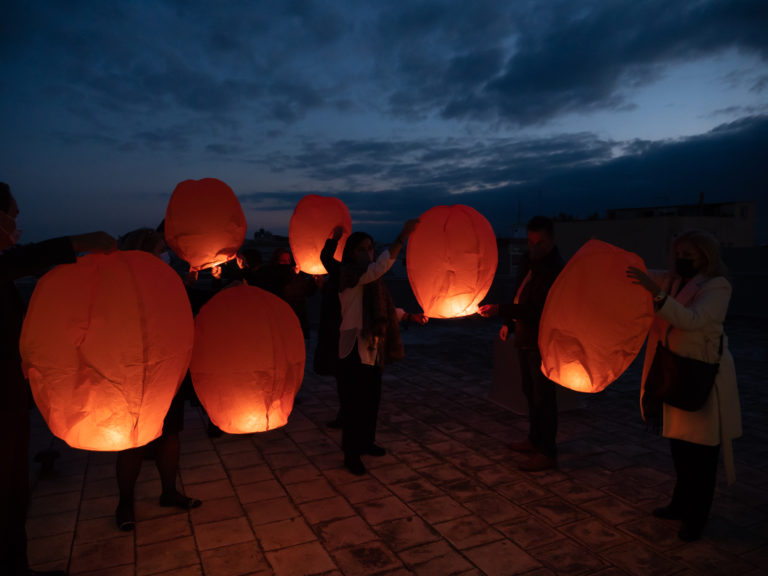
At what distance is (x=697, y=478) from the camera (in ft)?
8.93

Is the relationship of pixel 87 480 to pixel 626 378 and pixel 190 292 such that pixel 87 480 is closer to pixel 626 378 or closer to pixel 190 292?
pixel 190 292

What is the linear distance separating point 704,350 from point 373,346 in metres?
2.05

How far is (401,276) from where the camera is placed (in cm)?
1172

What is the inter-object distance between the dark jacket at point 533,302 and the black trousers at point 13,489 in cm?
290

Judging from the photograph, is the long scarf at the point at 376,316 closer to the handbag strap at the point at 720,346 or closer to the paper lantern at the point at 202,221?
the paper lantern at the point at 202,221

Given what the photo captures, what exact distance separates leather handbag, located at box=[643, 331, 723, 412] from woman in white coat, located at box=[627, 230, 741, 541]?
4 cm

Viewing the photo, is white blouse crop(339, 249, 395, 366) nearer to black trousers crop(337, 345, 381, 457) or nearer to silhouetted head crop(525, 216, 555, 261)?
black trousers crop(337, 345, 381, 457)

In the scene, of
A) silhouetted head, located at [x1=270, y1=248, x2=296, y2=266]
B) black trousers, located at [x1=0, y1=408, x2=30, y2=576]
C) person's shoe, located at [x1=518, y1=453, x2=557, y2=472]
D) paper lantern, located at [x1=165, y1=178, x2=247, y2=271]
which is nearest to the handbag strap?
person's shoe, located at [x1=518, y1=453, x2=557, y2=472]

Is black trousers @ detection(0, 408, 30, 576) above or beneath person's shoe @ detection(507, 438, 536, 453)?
above

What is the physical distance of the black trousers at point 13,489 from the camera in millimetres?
2061

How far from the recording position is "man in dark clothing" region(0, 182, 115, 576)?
5.86 ft

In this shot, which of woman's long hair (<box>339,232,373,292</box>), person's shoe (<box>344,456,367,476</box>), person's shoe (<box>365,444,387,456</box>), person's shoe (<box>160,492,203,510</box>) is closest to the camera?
person's shoe (<box>160,492,203,510</box>)

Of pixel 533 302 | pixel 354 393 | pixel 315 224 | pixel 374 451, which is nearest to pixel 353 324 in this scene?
pixel 354 393

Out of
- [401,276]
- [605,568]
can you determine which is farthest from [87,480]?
[401,276]
